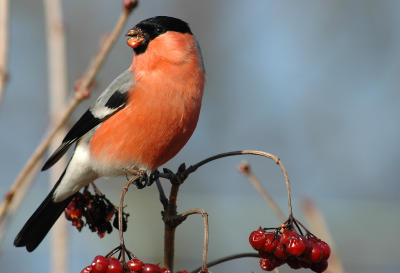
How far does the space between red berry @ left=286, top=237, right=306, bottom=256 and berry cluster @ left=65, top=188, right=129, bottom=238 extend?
660 mm

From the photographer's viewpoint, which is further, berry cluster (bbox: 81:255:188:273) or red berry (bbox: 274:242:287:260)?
red berry (bbox: 274:242:287:260)

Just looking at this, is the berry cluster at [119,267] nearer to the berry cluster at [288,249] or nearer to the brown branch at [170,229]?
the brown branch at [170,229]

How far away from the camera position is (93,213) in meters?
2.05

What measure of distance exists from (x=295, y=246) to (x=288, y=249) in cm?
2

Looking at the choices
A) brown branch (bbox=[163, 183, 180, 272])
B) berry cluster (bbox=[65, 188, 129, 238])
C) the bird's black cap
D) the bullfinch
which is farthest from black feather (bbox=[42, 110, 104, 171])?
brown branch (bbox=[163, 183, 180, 272])

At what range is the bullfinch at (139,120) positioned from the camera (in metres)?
2.40

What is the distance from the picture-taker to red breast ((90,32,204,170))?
2.39 m

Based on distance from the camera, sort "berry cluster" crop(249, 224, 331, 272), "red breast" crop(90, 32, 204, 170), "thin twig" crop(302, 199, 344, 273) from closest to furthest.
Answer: "berry cluster" crop(249, 224, 331, 272) < "thin twig" crop(302, 199, 344, 273) < "red breast" crop(90, 32, 204, 170)

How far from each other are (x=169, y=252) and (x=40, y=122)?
3.85 m

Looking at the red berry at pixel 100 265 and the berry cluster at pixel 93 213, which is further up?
the berry cluster at pixel 93 213

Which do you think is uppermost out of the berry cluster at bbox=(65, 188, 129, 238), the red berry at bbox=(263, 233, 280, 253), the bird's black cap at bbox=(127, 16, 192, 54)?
the bird's black cap at bbox=(127, 16, 192, 54)

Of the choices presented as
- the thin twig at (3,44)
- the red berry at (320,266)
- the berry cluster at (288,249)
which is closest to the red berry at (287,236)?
the berry cluster at (288,249)

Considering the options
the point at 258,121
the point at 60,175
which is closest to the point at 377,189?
the point at 258,121

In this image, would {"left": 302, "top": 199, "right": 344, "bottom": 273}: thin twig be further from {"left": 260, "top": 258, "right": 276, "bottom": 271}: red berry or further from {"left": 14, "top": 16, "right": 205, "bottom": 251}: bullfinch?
{"left": 14, "top": 16, "right": 205, "bottom": 251}: bullfinch
